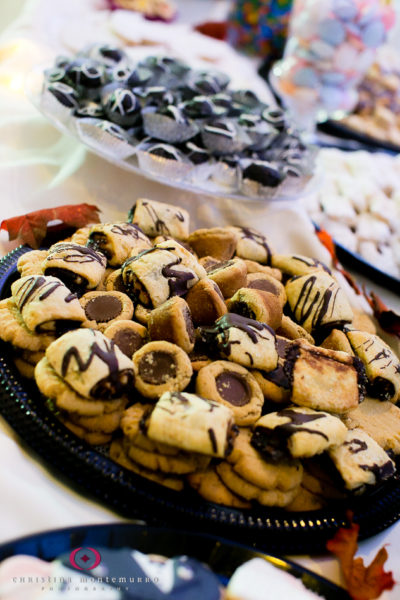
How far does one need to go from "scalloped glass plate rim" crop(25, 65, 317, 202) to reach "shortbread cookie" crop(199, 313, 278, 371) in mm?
633

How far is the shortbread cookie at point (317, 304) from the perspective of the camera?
125 centimetres

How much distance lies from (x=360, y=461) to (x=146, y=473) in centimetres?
41

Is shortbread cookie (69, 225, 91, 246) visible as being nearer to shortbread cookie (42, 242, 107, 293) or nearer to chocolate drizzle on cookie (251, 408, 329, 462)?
shortbread cookie (42, 242, 107, 293)

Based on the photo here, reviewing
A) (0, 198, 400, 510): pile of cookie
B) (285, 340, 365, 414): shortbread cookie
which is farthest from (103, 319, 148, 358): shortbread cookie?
(285, 340, 365, 414): shortbread cookie

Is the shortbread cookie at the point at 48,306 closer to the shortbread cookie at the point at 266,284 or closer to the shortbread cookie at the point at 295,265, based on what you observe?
the shortbread cookie at the point at 266,284

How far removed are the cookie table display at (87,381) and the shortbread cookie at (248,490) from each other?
0.70 feet

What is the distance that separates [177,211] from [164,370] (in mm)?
607

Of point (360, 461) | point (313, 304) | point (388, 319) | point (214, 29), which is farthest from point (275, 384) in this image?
point (214, 29)

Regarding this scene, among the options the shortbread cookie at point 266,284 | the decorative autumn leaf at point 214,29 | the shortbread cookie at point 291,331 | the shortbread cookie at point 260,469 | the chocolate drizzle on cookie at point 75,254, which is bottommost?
the shortbread cookie at point 260,469

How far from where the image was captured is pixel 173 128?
155 centimetres


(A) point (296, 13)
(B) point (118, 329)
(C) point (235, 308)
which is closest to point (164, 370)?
(B) point (118, 329)

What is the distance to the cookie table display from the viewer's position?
0.86 meters

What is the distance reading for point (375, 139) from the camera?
2.92m

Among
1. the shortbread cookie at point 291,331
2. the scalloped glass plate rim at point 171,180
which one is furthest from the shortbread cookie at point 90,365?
the scalloped glass plate rim at point 171,180
